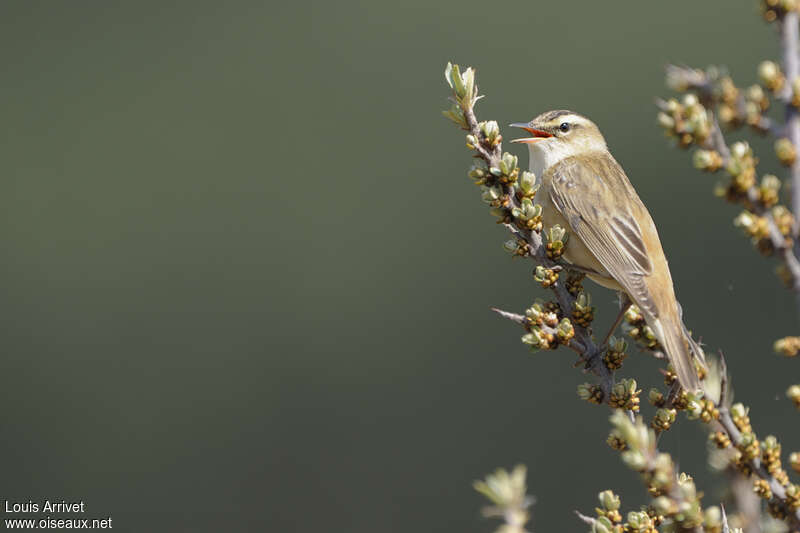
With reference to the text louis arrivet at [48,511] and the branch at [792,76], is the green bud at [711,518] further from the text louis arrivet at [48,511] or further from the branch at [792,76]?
the text louis arrivet at [48,511]

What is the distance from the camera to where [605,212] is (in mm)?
3715

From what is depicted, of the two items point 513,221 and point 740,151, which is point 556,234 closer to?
point 513,221

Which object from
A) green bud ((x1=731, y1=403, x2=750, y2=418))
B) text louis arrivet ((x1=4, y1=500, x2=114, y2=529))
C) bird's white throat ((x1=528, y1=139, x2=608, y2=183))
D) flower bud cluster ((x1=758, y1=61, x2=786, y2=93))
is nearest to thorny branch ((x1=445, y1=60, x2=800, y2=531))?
green bud ((x1=731, y1=403, x2=750, y2=418))

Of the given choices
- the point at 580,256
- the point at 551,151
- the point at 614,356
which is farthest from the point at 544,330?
the point at 551,151

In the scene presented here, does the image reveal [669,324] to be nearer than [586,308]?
No

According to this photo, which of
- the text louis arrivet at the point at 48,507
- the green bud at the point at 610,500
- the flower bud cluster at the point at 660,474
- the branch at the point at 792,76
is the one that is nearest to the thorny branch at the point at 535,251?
the green bud at the point at 610,500

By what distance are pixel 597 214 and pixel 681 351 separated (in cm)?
146

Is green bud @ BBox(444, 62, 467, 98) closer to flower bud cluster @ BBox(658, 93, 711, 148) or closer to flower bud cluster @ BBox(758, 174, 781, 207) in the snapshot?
flower bud cluster @ BBox(658, 93, 711, 148)

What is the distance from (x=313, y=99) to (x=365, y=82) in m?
0.48

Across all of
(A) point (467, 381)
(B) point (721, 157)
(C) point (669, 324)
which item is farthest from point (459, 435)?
(B) point (721, 157)

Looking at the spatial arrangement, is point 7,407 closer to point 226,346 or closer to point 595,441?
point 226,346

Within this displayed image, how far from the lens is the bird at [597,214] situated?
11.0ft

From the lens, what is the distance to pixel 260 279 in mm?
8531

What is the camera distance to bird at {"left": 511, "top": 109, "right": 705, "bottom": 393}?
3340mm
